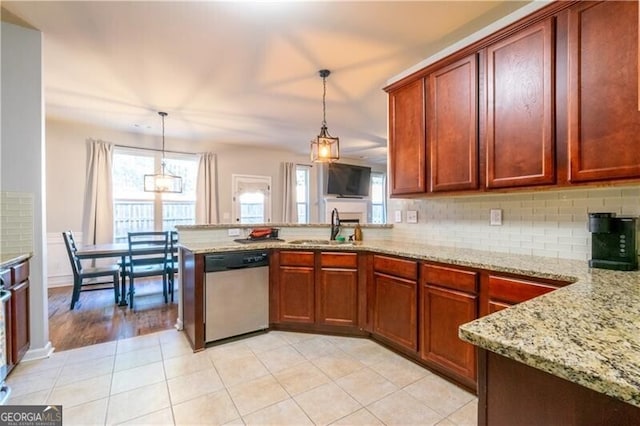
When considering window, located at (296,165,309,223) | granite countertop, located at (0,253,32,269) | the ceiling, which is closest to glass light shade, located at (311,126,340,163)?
the ceiling

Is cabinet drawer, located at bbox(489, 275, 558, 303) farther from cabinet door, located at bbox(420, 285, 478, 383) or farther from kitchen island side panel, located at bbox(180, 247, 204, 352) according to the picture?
kitchen island side panel, located at bbox(180, 247, 204, 352)

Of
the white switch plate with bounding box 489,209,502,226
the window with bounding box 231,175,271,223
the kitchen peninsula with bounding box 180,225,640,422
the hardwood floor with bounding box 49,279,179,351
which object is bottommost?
the hardwood floor with bounding box 49,279,179,351

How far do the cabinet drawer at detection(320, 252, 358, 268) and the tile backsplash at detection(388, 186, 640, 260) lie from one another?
27.3 inches

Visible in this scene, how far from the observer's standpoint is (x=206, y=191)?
579cm

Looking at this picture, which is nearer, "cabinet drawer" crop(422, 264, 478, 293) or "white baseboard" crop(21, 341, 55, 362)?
"cabinet drawer" crop(422, 264, 478, 293)

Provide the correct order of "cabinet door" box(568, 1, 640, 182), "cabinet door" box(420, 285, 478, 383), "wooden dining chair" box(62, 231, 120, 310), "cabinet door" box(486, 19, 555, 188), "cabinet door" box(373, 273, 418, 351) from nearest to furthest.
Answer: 1. "cabinet door" box(568, 1, 640, 182)
2. "cabinet door" box(486, 19, 555, 188)
3. "cabinet door" box(420, 285, 478, 383)
4. "cabinet door" box(373, 273, 418, 351)
5. "wooden dining chair" box(62, 231, 120, 310)

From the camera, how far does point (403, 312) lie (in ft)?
7.55

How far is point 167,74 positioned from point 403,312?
3210mm

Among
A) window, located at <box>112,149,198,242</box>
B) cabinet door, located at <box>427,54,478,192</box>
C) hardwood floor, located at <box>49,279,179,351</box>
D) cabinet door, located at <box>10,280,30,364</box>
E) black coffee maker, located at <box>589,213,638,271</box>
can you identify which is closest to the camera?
black coffee maker, located at <box>589,213,638,271</box>

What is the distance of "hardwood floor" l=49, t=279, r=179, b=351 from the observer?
109 inches

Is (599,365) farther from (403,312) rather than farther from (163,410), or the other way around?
(163,410)

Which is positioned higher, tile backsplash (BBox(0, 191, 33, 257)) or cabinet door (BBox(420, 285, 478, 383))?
tile backsplash (BBox(0, 191, 33, 257))

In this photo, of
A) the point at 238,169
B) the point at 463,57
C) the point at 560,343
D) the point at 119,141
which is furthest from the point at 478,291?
the point at 119,141

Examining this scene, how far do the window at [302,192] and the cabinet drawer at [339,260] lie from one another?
441 centimetres
